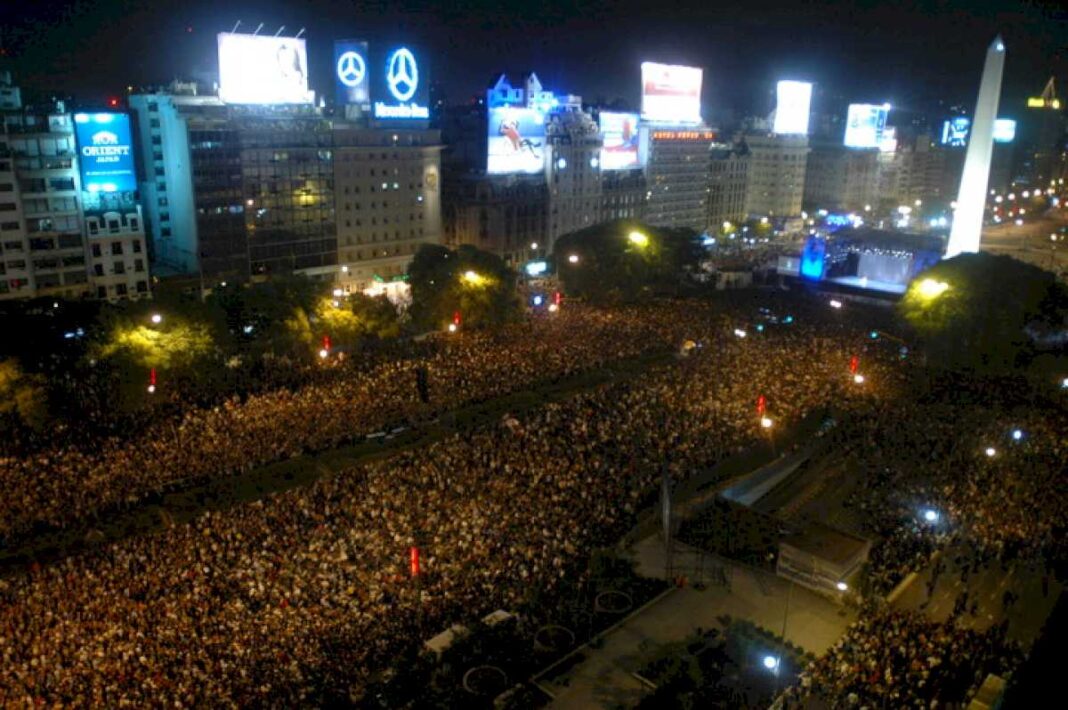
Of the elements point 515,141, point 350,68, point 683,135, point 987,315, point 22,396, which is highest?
point 350,68

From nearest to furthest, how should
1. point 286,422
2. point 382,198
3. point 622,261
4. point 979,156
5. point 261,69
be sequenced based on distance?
point 286,422, point 622,261, point 261,69, point 979,156, point 382,198

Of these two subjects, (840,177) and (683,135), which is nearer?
(683,135)

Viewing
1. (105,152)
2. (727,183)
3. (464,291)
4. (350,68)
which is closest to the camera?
(464,291)

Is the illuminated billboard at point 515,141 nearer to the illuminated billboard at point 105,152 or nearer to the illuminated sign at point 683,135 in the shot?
the illuminated sign at point 683,135

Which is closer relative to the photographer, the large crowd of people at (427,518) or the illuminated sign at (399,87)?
the large crowd of people at (427,518)

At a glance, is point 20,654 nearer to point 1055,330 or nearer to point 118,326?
point 118,326

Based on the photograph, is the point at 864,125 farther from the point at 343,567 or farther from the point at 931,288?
the point at 343,567

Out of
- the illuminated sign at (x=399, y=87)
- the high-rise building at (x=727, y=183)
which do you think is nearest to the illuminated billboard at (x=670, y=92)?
the high-rise building at (x=727, y=183)

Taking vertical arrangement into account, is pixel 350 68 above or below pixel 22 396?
Answer: above

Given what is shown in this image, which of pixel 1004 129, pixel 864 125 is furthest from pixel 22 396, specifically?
pixel 1004 129
